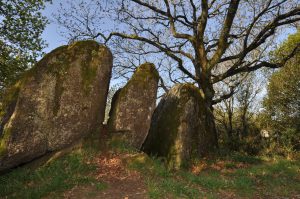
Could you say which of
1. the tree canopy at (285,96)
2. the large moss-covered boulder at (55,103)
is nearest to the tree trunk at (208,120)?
the large moss-covered boulder at (55,103)

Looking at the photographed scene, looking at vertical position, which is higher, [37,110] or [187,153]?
[37,110]

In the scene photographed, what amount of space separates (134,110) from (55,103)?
3.00 meters

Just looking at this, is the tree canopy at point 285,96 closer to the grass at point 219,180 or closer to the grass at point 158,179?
the grass at point 219,180

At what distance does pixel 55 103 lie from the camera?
11.3m

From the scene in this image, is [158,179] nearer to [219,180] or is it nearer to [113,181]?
[113,181]

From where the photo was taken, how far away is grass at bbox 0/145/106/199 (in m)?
8.79

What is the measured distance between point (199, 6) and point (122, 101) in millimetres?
9382

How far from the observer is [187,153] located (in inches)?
481

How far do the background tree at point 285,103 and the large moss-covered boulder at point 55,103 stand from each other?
11.5m

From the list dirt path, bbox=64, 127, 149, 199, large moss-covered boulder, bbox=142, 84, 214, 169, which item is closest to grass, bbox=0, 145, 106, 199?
dirt path, bbox=64, 127, 149, 199

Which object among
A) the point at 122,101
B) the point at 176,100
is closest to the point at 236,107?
the point at 176,100

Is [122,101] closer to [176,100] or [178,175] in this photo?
[176,100]

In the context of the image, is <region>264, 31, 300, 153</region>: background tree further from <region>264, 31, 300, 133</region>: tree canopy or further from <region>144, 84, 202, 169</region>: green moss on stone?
<region>144, 84, 202, 169</region>: green moss on stone

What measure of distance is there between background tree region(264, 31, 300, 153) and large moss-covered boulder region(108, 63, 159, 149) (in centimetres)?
944
